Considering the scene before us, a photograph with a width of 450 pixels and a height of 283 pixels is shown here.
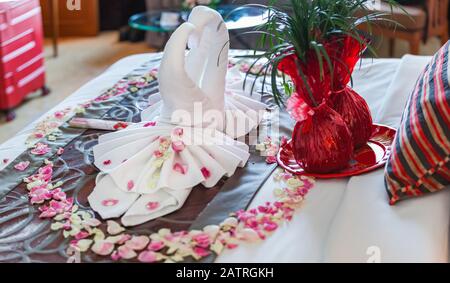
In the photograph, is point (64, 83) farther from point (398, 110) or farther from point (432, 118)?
point (432, 118)

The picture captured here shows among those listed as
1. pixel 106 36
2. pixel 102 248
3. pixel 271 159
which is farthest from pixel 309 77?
pixel 106 36

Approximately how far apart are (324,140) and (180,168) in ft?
1.14

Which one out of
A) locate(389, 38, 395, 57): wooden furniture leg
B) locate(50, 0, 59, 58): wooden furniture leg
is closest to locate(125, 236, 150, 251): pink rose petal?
locate(389, 38, 395, 57): wooden furniture leg

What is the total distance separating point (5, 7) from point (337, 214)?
7.79ft

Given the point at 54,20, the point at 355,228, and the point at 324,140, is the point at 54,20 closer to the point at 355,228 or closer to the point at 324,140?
the point at 324,140

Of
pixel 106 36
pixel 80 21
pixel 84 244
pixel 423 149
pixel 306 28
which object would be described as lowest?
pixel 106 36

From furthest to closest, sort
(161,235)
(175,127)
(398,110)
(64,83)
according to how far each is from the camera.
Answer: (64,83), (398,110), (175,127), (161,235)

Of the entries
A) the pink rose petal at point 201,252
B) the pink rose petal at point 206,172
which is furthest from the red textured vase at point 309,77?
the pink rose petal at point 201,252

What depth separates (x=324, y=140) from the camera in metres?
1.38

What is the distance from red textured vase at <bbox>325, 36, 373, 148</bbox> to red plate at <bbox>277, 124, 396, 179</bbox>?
0.03 m

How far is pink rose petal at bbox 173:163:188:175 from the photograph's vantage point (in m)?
1.40

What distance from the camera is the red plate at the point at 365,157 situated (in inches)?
55.7

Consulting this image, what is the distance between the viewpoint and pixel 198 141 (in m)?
1.48
